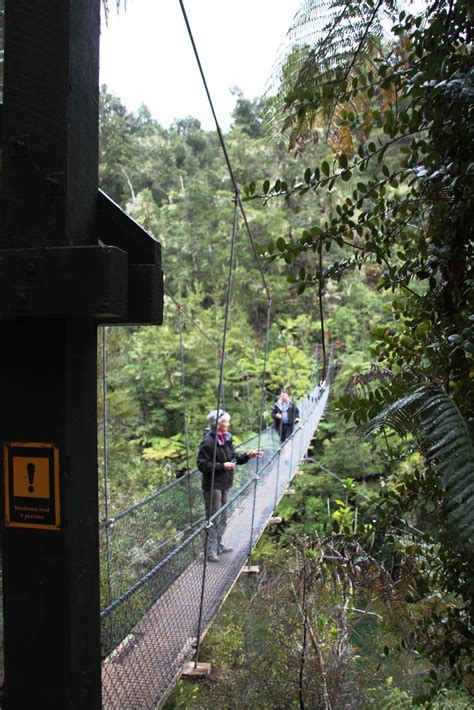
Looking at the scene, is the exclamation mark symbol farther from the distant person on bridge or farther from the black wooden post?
the distant person on bridge

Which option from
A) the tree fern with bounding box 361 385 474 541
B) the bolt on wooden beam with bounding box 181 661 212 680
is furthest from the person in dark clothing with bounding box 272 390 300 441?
the tree fern with bounding box 361 385 474 541

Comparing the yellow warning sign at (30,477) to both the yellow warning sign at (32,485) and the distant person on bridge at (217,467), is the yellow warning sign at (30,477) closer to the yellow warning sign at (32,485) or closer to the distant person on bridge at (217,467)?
the yellow warning sign at (32,485)

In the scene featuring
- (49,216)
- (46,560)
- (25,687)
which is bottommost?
(25,687)

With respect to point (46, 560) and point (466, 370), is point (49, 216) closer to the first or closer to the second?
point (46, 560)

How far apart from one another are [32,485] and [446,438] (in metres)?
0.44

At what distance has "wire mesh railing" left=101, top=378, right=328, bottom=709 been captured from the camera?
1.72m

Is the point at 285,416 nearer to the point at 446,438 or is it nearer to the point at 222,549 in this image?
the point at 222,549

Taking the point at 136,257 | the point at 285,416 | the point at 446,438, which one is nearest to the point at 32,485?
the point at 136,257

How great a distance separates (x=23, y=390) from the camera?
2.15 ft

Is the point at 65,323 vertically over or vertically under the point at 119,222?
under

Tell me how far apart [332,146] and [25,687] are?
1.25 m

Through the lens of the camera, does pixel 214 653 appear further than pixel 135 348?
No

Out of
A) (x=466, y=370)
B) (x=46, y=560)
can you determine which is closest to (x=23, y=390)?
(x=46, y=560)

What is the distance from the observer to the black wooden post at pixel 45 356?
2.09 feet
